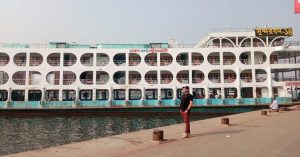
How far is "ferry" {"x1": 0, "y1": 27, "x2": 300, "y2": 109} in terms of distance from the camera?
35.7 metres

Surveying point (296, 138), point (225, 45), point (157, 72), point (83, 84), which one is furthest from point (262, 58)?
point (296, 138)

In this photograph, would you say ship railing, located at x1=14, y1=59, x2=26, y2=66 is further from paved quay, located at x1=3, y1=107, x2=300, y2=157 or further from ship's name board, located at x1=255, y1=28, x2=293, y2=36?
ship's name board, located at x1=255, y1=28, x2=293, y2=36

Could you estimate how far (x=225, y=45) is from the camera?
39875mm

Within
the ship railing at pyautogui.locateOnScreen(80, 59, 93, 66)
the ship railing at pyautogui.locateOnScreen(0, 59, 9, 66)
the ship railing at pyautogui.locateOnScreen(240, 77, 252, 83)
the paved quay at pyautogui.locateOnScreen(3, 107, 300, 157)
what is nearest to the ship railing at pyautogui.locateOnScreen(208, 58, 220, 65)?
the ship railing at pyautogui.locateOnScreen(240, 77, 252, 83)

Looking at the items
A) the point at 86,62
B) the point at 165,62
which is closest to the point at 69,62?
the point at 86,62

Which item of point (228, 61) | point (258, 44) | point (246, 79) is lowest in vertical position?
point (246, 79)

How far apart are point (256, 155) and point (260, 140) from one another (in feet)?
8.50

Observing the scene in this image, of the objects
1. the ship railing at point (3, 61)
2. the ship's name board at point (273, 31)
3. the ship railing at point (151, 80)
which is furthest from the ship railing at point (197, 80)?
the ship railing at point (3, 61)

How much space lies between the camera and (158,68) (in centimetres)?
3744

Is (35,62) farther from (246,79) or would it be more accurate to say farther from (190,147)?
(190,147)

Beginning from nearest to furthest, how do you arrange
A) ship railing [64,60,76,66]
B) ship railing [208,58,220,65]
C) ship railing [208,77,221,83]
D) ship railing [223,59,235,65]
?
ship railing [64,60,76,66] → ship railing [208,77,221,83] → ship railing [223,59,235,65] → ship railing [208,58,220,65]

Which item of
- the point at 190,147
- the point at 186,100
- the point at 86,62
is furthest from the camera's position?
the point at 86,62

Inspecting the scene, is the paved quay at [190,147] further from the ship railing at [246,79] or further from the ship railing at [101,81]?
the ship railing at [246,79]

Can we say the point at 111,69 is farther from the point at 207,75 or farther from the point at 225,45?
the point at 225,45
